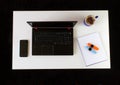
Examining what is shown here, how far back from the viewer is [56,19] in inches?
48.8

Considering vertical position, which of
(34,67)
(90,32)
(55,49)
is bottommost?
(34,67)

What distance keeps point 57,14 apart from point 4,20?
40 centimetres

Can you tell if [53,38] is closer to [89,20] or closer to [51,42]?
[51,42]

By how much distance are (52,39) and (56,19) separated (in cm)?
15

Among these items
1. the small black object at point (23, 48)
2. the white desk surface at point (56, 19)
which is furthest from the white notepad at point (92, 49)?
the small black object at point (23, 48)

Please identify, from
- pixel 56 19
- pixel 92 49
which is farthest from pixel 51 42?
pixel 92 49

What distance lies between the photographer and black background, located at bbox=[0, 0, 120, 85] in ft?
4.05

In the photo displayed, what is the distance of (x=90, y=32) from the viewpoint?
1.23 m

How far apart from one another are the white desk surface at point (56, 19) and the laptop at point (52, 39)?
1.3 inches
